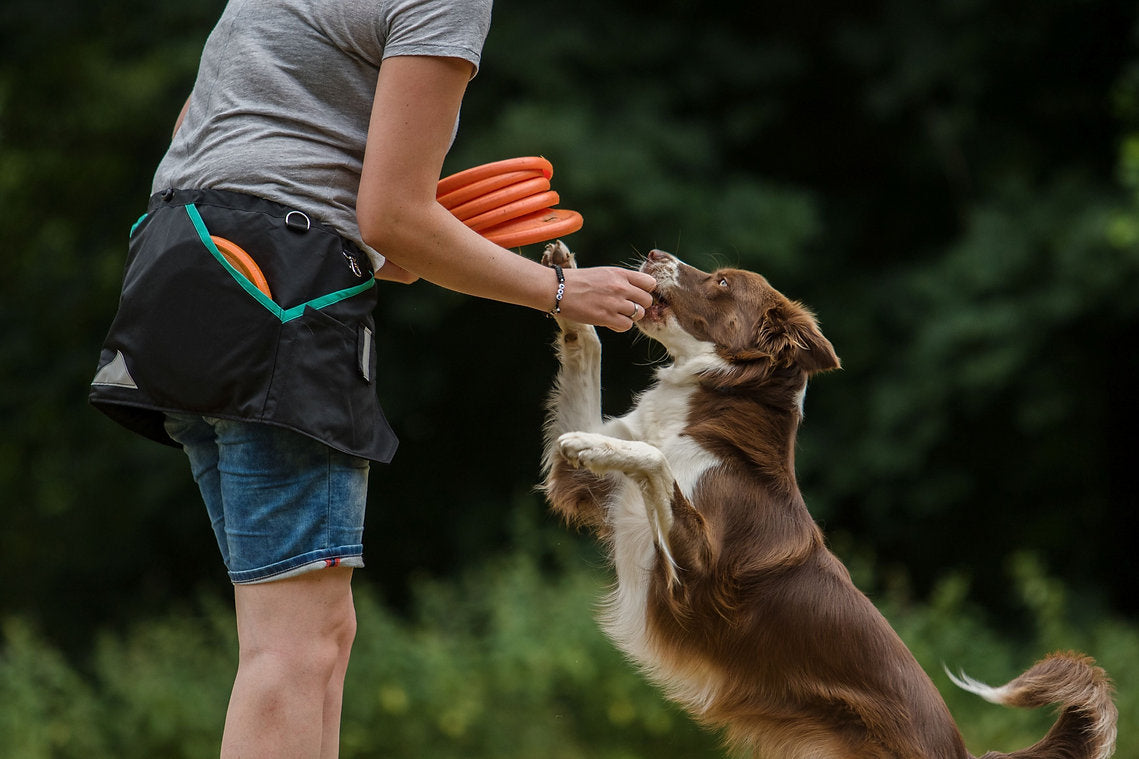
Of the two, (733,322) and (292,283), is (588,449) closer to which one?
(733,322)

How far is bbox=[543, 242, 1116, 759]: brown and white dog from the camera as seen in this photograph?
129 inches

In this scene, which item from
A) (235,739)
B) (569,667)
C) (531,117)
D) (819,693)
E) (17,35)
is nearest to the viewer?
(235,739)

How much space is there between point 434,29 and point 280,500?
36.1 inches

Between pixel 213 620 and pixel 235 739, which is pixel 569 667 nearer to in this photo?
pixel 213 620

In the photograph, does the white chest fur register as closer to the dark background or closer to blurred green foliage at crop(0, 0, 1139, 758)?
blurred green foliage at crop(0, 0, 1139, 758)

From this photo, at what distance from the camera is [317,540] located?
2283 mm

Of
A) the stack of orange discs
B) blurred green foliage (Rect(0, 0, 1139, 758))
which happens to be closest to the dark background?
blurred green foliage (Rect(0, 0, 1139, 758))

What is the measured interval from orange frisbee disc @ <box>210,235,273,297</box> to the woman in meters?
0.01

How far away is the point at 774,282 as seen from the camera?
8.64 metres

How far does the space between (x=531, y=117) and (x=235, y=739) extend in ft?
20.5

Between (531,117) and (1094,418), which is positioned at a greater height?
(531,117)

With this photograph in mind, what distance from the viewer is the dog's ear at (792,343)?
3.56 m

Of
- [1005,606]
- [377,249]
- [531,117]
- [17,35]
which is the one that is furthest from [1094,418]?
[17,35]

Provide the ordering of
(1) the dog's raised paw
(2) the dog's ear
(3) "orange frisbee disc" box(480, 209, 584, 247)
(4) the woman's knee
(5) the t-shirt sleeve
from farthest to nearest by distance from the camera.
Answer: (2) the dog's ear, (1) the dog's raised paw, (3) "orange frisbee disc" box(480, 209, 584, 247), (4) the woman's knee, (5) the t-shirt sleeve
